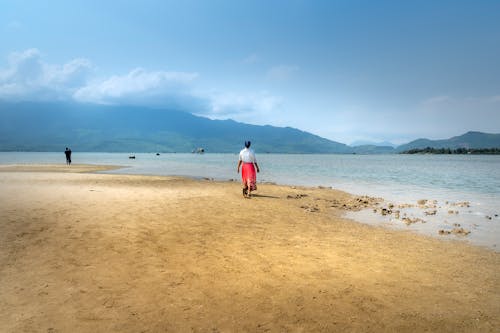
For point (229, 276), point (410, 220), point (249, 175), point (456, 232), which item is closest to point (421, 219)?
point (410, 220)

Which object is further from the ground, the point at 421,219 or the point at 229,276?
the point at 229,276

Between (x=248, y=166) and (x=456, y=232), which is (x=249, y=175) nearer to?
(x=248, y=166)

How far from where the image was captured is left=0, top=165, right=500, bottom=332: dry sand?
5129 mm

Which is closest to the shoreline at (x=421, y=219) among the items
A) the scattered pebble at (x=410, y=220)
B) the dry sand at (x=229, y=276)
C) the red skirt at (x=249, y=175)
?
the scattered pebble at (x=410, y=220)

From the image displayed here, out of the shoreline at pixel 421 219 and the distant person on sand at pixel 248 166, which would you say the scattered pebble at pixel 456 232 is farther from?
the distant person on sand at pixel 248 166

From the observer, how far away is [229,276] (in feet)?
22.8

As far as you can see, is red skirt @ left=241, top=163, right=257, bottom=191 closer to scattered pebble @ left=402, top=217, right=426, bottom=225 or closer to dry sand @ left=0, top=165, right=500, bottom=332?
dry sand @ left=0, top=165, right=500, bottom=332

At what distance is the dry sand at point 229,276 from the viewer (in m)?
5.13

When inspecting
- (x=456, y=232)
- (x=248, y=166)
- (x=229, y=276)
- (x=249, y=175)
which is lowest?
(x=456, y=232)

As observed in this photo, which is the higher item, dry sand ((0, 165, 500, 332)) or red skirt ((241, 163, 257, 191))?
red skirt ((241, 163, 257, 191))

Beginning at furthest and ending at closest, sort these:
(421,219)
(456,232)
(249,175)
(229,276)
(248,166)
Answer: (249,175)
(248,166)
(421,219)
(456,232)
(229,276)

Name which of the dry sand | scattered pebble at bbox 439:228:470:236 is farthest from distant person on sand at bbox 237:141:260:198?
scattered pebble at bbox 439:228:470:236

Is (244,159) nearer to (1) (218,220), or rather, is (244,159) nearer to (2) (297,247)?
(1) (218,220)

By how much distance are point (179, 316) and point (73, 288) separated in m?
2.42
